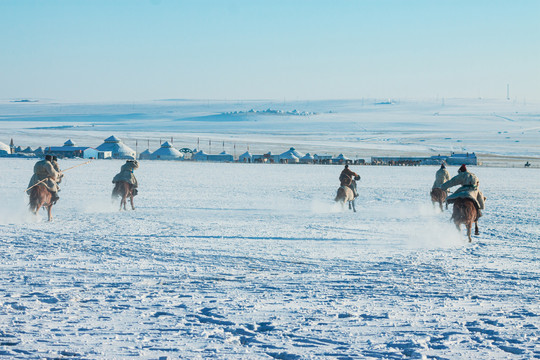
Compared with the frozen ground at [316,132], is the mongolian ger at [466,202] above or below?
below

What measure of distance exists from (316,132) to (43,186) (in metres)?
137

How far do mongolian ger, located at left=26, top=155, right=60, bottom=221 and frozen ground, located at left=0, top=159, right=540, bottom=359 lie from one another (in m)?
0.37

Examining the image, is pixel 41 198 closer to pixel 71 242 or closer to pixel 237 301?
pixel 71 242

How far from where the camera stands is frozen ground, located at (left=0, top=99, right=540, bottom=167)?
10968 centimetres

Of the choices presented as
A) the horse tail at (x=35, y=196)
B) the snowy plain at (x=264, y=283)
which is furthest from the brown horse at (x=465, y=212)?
the horse tail at (x=35, y=196)

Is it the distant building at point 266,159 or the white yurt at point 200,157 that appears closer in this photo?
the distant building at point 266,159

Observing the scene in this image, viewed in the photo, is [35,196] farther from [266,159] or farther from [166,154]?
[266,159]

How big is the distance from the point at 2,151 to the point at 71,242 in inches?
2550

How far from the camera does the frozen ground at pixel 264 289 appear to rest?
16.6 ft

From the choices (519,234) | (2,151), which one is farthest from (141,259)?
(2,151)

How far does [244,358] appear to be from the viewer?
475cm

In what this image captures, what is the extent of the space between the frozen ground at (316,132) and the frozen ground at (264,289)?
7559 centimetres

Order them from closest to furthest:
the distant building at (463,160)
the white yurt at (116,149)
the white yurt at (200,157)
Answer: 1. the distant building at (463,160)
2. the white yurt at (116,149)
3. the white yurt at (200,157)

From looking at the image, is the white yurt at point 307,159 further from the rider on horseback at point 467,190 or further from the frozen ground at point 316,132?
the rider on horseback at point 467,190
